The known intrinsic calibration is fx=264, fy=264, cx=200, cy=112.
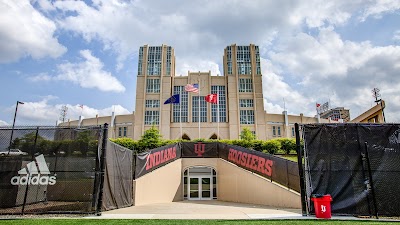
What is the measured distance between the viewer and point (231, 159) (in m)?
20.0

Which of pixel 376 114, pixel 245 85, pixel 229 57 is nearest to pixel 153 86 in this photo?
pixel 229 57

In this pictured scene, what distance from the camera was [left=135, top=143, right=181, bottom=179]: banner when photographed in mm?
14234

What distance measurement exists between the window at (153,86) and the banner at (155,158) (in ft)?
86.6

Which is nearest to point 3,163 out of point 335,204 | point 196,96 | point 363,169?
point 335,204

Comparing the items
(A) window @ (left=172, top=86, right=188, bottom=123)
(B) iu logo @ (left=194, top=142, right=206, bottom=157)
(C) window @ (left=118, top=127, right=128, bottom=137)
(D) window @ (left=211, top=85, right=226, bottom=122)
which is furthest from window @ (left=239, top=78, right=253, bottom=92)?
(B) iu logo @ (left=194, top=142, right=206, bottom=157)

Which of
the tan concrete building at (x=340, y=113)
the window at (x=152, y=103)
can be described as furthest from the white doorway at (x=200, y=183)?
the tan concrete building at (x=340, y=113)

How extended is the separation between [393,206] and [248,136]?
27.1 metres

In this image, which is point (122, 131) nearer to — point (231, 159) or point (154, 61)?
point (154, 61)

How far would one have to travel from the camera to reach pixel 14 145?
8.91 meters

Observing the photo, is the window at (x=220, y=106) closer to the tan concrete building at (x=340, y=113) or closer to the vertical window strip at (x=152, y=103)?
the vertical window strip at (x=152, y=103)

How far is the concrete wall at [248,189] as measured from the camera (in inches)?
528

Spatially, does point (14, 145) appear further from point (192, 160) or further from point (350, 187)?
point (192, 160)

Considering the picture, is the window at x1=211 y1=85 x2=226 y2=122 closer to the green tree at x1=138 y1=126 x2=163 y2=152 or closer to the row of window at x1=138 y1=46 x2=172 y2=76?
the row of window at x1=138 y1=46 x2=172 y2=76

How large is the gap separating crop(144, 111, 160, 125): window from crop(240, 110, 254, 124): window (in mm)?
14228
